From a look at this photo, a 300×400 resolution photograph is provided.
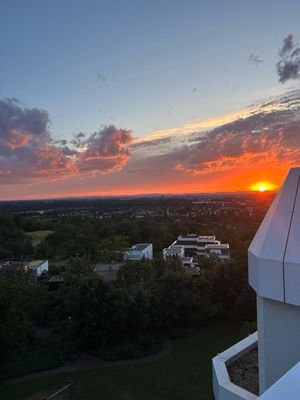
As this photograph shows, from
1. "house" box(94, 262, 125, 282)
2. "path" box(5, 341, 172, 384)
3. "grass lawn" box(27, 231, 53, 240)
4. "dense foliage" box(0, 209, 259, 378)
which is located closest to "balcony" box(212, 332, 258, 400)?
"path" box(5, 341, 172, 384)

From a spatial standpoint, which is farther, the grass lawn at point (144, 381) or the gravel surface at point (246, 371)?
the grass lawn at point (144, 381)

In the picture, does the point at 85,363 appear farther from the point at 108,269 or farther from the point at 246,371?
the point at 246,371

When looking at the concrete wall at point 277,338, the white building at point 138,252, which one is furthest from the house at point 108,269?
the concrete wall at point 277,338

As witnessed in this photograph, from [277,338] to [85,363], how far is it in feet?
48.4

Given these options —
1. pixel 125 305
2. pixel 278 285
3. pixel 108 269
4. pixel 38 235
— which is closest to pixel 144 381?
pixel 125 305

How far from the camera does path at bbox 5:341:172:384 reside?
1574 centimetres

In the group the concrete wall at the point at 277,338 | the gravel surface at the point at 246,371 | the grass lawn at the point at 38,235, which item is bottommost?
the grass lawn at the point at 38,235

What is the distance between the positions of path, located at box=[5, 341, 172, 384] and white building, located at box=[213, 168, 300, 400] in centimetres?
1325

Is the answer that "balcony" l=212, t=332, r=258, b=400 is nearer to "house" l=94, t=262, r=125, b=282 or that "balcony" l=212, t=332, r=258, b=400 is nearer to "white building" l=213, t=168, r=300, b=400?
"white building" l=213, t=168, r=300, b=400

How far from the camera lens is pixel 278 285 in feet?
13.5

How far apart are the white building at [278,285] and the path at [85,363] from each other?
13252mm

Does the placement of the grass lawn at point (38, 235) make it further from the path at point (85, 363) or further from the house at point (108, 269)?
the path at point (85, 363)

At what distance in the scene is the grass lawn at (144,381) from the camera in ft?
45.0

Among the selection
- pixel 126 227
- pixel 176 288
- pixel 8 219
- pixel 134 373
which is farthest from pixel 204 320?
pixel 8 219
